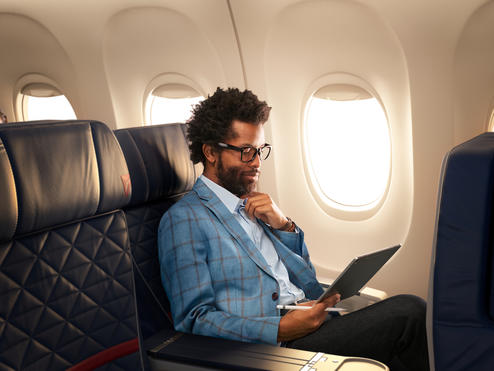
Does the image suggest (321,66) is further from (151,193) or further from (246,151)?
(151,193)

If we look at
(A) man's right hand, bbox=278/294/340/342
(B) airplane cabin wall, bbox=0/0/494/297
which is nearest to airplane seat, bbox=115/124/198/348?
(A) man's right hand, bbox=278/294/340/342

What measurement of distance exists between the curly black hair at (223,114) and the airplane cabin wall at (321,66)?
1632 mm

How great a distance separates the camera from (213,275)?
1.83 meters

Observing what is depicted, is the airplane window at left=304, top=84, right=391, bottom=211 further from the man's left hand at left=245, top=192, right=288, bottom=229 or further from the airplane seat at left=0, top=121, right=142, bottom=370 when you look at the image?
the airplane seat at left=0, top=121, right=142, bottom=370

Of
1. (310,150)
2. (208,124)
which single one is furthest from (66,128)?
(310,150)

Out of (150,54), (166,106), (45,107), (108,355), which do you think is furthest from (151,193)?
(45,107)

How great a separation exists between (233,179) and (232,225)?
0.23 m

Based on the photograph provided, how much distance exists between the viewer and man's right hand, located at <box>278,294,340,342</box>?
5.71ft

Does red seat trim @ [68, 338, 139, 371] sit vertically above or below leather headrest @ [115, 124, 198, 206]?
below

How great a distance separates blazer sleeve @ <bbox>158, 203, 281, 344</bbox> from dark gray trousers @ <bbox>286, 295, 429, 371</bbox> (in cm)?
22

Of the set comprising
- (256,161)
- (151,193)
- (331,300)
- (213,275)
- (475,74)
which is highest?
(475,74)

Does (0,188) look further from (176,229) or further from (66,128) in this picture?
(176,229)

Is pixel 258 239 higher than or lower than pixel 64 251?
lower

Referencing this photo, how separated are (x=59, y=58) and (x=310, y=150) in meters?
3.28
